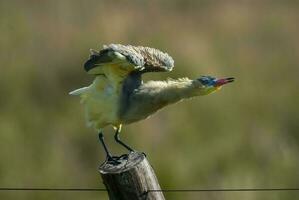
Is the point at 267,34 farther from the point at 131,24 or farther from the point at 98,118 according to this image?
the point at 98,118

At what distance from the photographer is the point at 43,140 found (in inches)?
431

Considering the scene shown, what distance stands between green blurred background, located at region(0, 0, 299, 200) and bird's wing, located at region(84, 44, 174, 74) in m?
2.93

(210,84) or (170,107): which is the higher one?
(210,84)

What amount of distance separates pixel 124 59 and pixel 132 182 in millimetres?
A: 1327

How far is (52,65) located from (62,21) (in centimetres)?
154

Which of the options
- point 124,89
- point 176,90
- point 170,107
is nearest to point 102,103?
point 124,89

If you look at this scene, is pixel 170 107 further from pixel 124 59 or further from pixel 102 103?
pixel 124 59

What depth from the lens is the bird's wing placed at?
703cm

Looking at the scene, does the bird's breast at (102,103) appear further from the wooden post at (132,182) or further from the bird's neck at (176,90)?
the wooden post at (132,182)

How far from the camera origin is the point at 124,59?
7035 mm

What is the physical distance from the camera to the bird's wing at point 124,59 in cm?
703

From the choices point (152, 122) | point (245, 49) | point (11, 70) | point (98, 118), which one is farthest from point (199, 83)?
point (245, 49)

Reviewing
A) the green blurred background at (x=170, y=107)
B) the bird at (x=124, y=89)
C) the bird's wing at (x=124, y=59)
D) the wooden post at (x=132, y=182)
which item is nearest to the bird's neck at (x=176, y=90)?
the bird at (x=124, y=89)

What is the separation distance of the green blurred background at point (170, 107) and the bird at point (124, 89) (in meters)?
3.00
